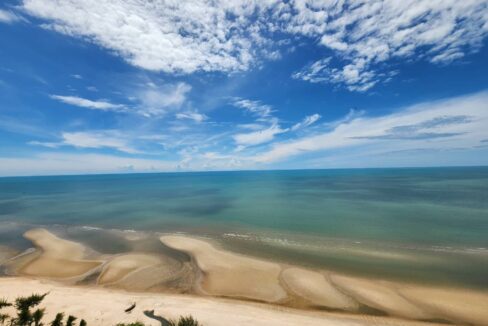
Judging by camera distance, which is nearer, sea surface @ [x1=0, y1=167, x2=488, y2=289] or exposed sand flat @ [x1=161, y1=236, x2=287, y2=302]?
exposed sand flat @ [x1=161, y1=236, x2=287, y2=302]

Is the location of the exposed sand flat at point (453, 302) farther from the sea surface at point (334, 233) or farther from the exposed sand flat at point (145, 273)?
the exposed sand flat at point (145, 273)

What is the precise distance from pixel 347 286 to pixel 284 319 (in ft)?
23.6

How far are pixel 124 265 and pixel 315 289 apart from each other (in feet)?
56.8

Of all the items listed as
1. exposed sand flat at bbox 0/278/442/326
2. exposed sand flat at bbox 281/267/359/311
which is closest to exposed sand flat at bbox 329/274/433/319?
exposed sand flat at bbox 281/267/359/311

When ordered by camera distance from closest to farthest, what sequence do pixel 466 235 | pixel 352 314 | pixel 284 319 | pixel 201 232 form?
pixel 284 319, pixel 352 314, pixel 466 235, pixel 201 232

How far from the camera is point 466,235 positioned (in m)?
29.2

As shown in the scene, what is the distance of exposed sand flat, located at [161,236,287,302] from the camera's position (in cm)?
1727

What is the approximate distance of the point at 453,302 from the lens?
16.0 meters

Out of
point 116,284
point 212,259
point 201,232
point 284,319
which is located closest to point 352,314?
point 284,319

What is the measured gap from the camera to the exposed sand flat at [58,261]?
21.1 m

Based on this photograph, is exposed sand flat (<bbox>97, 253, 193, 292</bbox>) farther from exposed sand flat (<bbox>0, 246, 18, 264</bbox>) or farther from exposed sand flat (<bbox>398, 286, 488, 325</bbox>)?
exposed sand flat (<bbox>398, 286, 488, 325</bbox>)

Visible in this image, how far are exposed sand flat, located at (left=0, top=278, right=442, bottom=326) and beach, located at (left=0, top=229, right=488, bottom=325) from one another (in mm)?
61

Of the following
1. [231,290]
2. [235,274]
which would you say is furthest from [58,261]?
[231,290]

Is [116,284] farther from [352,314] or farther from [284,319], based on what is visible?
[352,314]
